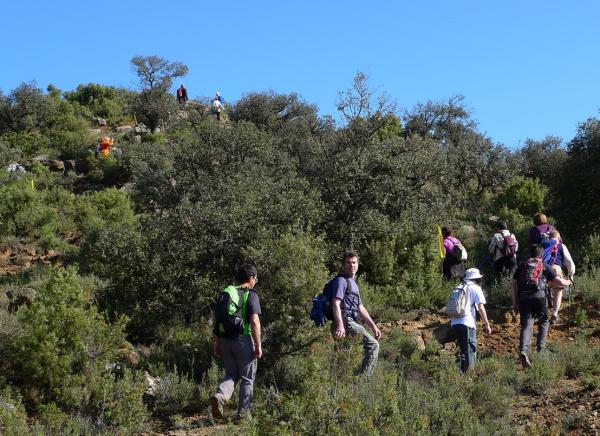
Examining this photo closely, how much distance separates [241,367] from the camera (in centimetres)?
715

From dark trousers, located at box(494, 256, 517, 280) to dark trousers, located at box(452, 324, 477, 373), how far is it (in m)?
4.54

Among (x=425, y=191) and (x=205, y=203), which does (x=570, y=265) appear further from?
(x=205, y=203)

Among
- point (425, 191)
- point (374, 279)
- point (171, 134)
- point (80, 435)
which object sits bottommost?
point (80, 435)

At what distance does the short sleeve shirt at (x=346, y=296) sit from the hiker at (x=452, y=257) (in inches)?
221

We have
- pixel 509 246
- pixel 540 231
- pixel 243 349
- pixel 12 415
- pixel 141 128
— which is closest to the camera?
pixel 12 415

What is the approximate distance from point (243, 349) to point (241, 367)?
0.67 ft

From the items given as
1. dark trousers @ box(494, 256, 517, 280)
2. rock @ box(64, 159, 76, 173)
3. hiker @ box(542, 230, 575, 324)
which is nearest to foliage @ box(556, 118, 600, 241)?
dark trousers @ box(494, 256, 517, 280)

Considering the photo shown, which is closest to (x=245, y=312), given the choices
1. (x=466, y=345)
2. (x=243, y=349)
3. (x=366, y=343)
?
(x=243, y=349)

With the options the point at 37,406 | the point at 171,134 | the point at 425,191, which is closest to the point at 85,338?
the point at 37,406

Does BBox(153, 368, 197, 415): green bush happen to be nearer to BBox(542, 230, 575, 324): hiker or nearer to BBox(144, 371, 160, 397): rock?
BBox(144, 371, 160, 397): rock

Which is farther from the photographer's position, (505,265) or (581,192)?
(581,192)

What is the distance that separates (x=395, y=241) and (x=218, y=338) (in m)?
6.83

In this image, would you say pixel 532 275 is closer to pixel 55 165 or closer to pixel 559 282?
pixel 559 282

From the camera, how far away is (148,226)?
1202 centimetres
